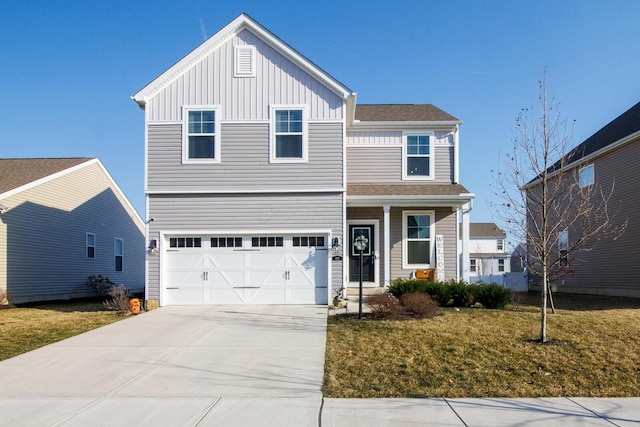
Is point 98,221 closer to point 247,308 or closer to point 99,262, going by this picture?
point 99,262

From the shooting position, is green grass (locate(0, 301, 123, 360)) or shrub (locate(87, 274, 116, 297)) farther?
shrub (locate(87, 274, 116, 297))

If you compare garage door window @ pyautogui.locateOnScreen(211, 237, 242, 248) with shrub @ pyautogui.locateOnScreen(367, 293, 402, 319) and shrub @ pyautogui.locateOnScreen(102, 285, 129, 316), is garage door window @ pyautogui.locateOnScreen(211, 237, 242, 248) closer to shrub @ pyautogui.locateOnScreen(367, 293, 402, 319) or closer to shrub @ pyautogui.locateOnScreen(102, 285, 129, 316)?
shrub @ pyautogui.locateOnScreen(102, 285, 129, 316)

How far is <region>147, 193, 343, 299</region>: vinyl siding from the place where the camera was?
15008mm

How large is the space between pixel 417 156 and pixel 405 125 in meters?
1.11

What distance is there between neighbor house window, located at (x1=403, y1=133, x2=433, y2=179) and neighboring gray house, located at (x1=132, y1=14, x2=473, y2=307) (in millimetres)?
3138

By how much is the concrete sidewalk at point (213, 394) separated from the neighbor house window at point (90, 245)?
1307 centimetres

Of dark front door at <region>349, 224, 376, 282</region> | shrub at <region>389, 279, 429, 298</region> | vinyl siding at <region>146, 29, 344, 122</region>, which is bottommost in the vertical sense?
shrub at <region>389, 279, 429, 298</region>

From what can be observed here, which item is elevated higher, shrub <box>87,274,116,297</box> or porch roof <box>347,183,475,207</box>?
porch roof <box>347,183,475,207</box>

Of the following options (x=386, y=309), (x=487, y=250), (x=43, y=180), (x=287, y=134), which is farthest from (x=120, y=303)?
Answer: (x=487, y=250)

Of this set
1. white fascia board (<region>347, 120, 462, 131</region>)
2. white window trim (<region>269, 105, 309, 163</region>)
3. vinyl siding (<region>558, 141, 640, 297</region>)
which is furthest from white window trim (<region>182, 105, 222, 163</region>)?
vinyl siding (<region>558, 141, 640, 297</region>)

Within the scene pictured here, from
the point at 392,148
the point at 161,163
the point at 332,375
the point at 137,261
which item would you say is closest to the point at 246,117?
the point at 161,163

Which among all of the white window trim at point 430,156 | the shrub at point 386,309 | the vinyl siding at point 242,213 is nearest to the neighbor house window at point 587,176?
the white window trim at point 430,156

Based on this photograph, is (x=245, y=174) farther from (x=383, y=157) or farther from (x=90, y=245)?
(x=90, y=245)

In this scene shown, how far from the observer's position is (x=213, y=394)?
22.7 feet
